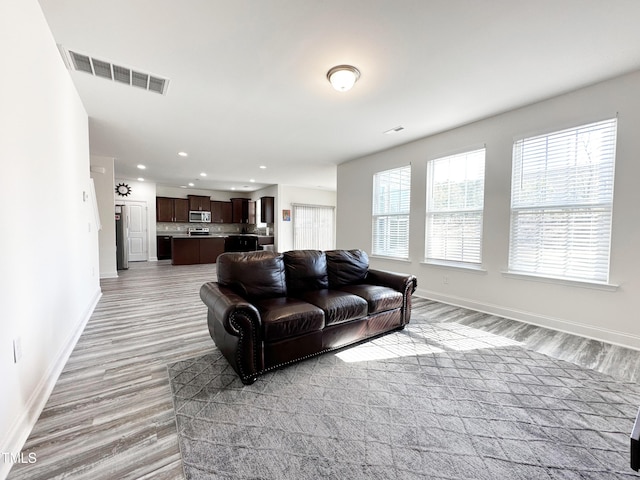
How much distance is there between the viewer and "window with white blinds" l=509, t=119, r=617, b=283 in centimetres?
277

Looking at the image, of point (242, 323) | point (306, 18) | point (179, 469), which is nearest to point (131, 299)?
point (242, 323)

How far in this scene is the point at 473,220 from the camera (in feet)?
→ 12.6

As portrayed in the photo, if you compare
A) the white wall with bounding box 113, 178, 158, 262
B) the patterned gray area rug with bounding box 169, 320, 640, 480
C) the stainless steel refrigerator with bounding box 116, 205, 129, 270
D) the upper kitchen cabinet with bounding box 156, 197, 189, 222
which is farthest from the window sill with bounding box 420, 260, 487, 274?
the white wall with bounding box 113, 178, 158, 262

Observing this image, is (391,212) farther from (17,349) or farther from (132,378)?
(17,349)

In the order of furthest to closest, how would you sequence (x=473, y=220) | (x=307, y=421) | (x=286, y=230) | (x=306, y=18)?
(x=286, y=230) → (x=473, y=220) → (x=306, y=18) → (x=307, y=421)

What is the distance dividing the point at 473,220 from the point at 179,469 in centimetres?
412

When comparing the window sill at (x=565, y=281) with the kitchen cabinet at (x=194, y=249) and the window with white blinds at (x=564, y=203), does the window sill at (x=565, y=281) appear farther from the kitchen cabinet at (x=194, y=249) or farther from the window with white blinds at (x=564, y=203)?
the kitchen cabinet at (x=194, y=249)

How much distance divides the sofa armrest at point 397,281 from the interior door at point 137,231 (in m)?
8.79

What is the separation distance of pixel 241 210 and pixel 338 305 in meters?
9.10

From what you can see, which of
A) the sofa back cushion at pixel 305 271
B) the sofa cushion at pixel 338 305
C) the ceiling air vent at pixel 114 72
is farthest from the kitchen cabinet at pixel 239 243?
the sofa cushion at pixel 338 305

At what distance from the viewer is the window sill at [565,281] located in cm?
273

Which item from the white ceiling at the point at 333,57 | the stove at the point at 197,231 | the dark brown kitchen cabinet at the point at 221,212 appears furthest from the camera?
the dark brown kitchen cabinet at the point at 221,212

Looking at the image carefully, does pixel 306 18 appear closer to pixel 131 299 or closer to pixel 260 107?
pixel 260 107

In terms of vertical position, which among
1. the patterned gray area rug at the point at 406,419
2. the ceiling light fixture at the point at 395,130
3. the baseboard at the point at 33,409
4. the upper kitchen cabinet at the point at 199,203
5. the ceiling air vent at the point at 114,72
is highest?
the ceiling light fixture at the point at 395,130
